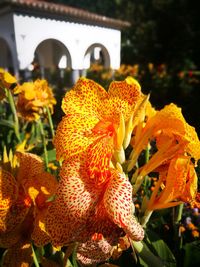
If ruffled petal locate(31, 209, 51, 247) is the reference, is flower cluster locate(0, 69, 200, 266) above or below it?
above

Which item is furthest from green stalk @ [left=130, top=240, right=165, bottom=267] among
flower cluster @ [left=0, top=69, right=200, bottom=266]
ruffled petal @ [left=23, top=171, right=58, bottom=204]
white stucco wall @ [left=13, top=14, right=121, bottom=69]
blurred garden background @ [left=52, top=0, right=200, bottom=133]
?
blurred garden background @ [left=52, top=0, right=200, bottom=133]

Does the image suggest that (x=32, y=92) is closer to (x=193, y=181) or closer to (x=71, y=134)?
(x=71, y=134)

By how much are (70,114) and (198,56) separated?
10.6 m

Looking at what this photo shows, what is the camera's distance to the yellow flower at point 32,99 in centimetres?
161

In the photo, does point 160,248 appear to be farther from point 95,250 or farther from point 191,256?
point 95,250

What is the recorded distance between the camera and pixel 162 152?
613 millimetres

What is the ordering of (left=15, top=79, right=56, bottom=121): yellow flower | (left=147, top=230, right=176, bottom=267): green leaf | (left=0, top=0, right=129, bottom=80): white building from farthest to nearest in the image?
(left=0, top=0, right=129, bottom=80): white building
(left=15, top=79, right=56, bottom=121): yellow flower
(left=147, top=230, right=176, bottom=267): green leaf

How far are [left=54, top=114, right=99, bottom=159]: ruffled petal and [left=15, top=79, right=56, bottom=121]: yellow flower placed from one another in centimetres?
98

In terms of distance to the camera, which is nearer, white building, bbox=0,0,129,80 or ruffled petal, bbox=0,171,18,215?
ruffled petal, bbox=0,171,18,215

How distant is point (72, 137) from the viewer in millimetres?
607

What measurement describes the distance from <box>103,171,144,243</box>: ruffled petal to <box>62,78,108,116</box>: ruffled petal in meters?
0.17

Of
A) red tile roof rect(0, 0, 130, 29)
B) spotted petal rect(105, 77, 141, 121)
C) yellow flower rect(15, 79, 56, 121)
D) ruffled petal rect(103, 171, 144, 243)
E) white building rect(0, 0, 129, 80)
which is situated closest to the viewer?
ruffled petal rect(103, 171, 144, 243)

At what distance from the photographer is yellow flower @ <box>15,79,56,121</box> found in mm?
1606

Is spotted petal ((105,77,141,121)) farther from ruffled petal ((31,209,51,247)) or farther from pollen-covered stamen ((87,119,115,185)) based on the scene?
ruffled petal ((31,209,51,247))
